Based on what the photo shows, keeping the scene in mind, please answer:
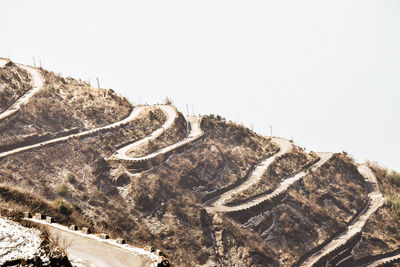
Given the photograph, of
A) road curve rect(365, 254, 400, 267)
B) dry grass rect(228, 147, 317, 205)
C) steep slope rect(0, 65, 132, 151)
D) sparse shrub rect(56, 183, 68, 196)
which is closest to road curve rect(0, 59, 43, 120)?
steep slope rect(0, 65, 132, 151)

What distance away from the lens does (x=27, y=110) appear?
191 ft

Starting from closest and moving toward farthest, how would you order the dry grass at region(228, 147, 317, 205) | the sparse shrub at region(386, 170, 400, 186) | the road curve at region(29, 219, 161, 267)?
the road curve at region(29, 219, 161, 267), the dry grass at region(228, 147, 317, 205), the sparse shrub at region(386, 170, 400, 186)

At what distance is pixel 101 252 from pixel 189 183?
36.1m

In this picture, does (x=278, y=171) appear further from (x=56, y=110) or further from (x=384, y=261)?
(x=56, y=110)

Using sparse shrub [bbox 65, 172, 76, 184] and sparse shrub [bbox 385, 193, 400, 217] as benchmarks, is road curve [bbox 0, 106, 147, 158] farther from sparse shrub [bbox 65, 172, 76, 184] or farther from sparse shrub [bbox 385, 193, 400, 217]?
sparse shrub [bbox 385, 193, 400, 217]

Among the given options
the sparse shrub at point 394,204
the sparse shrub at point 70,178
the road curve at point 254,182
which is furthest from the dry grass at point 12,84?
the sparse shrub at point 394,204

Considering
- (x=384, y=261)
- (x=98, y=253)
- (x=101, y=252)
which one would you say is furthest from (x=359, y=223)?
(x=98, y=253)

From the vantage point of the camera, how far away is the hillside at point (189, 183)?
46062mm

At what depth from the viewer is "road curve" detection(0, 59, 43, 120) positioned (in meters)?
56.5

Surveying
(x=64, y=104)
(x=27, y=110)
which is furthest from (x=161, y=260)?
(x=64, y=104)

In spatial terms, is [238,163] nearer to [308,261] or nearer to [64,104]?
[308,261]

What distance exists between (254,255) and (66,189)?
24.5 m

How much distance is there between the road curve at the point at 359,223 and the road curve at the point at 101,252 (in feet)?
115

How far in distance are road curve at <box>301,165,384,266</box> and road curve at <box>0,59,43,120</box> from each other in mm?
47313
